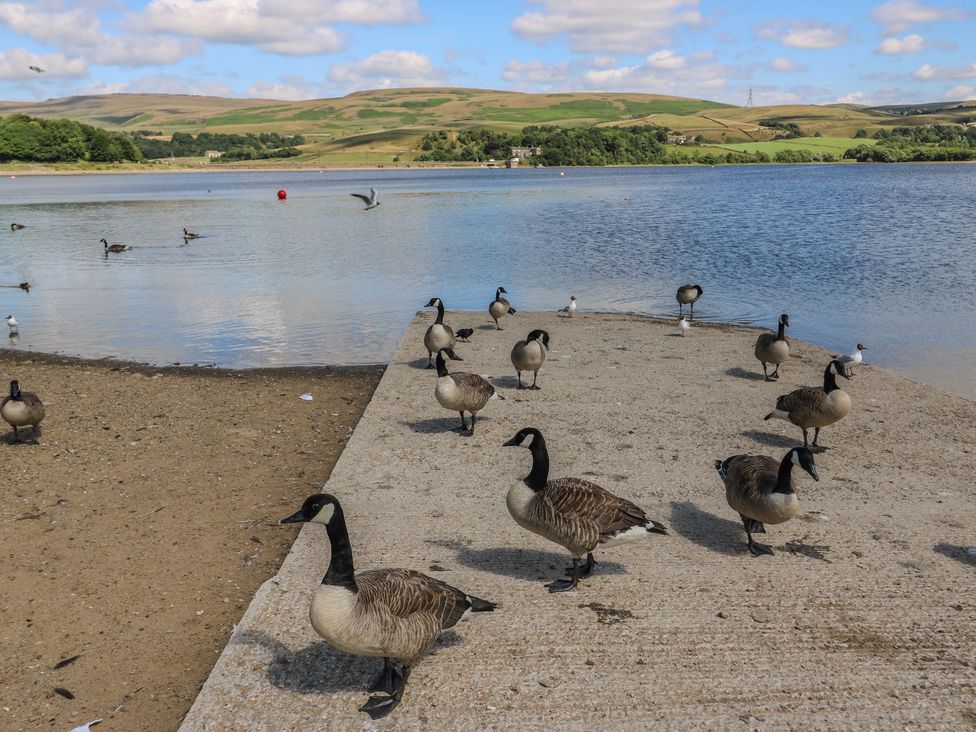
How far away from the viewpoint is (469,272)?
1393 inches

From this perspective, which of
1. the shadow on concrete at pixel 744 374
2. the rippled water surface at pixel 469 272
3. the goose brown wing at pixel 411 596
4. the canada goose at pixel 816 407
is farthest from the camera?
the rippled water surface at pixel 469 272

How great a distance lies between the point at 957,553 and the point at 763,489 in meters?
2.25

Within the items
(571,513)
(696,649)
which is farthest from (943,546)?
(571,513)

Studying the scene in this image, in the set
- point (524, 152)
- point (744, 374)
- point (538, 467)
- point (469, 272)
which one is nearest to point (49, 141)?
point (524, 152)

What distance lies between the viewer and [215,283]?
32969 mm

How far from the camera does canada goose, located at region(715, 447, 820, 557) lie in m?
8.02

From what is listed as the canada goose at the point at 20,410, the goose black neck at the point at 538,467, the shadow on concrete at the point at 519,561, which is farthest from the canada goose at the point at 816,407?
the canada goose at the point at 20,410

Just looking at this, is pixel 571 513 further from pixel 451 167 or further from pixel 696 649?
pixel 451 167

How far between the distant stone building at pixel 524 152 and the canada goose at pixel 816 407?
593 ft

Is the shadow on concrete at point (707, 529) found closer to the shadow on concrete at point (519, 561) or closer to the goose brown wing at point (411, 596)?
the shadow on concrete at point (519, 561)

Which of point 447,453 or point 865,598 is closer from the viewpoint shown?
point 865,598

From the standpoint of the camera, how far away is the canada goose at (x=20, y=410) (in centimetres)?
1231

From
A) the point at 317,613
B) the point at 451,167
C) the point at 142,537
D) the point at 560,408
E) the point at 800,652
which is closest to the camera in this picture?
the point at 317,613

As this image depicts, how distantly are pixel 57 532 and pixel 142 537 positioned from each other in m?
1.11
